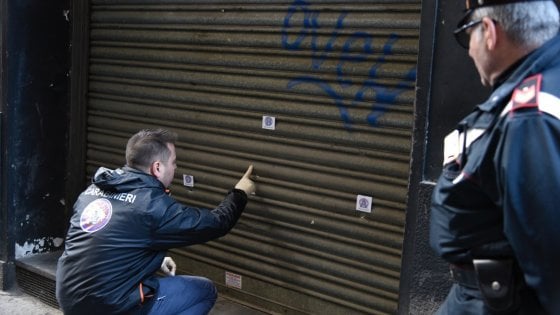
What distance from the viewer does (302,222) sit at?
13.8 feet

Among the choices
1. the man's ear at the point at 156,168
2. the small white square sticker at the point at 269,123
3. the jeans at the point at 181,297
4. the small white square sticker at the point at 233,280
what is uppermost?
the small white square sticker at the point at 269,123

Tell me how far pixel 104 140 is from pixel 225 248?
153 cm

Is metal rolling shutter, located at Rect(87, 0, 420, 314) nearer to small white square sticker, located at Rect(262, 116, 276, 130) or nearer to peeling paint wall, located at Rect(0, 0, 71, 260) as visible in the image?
small white square sticker, located at Rect(262, 116, 276, 130)

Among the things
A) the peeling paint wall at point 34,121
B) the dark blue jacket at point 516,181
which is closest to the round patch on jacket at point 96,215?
the dark blue jacket at point 516,181

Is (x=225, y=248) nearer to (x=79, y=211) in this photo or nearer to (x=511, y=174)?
(x=79, y=211)

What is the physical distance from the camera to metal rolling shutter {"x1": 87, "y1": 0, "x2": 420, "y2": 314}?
3824 mm

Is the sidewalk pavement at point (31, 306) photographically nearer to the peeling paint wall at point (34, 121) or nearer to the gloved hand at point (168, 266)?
the peeling paint wall at point (34, 121)

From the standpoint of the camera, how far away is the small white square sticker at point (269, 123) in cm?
432

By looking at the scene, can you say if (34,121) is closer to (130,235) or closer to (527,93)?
(130,235)

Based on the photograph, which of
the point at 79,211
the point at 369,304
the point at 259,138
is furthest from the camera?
the point at 259,138

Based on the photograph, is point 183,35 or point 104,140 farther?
point 104,140

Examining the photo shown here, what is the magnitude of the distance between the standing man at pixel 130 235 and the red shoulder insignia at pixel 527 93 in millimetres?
2131

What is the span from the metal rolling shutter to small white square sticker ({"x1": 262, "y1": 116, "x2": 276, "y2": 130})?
4 centimetres

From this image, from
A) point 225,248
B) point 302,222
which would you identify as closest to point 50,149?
point 225,248
